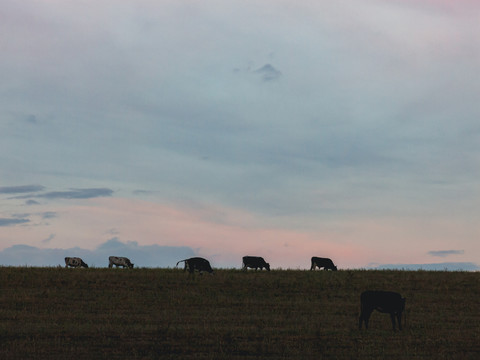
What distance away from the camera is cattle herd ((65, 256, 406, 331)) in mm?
26087

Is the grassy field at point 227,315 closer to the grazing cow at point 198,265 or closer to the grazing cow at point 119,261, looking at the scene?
the grazing cow at point 198,265

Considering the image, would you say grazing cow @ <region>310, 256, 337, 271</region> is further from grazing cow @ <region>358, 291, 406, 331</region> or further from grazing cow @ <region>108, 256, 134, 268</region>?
grazing cow @ <region>358, 291, 406, 331</region>

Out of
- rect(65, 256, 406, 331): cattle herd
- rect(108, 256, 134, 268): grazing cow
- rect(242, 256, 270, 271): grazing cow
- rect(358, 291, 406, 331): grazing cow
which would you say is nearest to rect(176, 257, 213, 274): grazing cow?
rect(65, 256, 406, 331): cattle herd

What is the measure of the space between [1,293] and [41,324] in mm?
11699

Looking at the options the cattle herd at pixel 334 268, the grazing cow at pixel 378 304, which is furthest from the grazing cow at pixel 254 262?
the grazing cow at pixel 378 304

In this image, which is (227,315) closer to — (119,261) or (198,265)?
(198,265)

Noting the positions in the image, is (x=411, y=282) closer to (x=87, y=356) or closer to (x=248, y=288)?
(x=248, y=288)

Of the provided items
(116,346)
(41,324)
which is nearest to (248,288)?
(41,324)

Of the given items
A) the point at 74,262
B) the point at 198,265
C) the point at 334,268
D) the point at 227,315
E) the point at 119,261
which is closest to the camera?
the point at 227,315

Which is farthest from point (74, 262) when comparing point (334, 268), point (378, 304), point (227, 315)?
point (378, 304)

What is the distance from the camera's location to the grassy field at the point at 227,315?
69.2 feet

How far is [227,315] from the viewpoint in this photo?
29594 millimetres

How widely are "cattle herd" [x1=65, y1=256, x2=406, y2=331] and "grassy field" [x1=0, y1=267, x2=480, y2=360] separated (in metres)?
0.68

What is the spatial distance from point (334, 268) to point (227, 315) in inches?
1113
